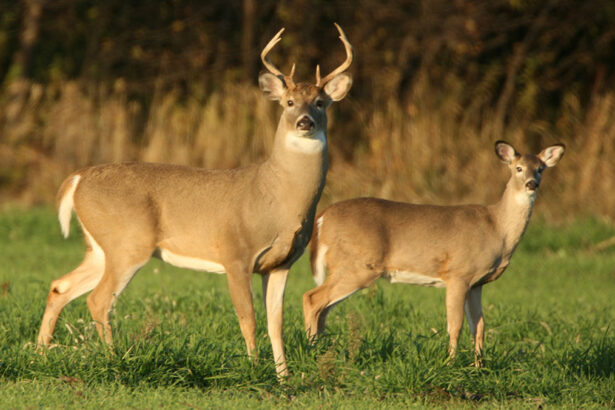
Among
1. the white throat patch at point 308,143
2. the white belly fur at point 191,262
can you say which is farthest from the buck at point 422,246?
the white throat patch at point 308,143

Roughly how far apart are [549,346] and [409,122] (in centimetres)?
728

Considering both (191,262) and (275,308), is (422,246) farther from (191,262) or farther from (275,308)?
(191,262)

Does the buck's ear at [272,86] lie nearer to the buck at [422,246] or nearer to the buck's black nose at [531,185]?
the buck at [422,246]

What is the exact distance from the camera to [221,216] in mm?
5719

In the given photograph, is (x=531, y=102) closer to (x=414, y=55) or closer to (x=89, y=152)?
(x=414, y=55)

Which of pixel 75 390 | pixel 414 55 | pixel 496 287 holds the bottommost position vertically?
pixel 496 287

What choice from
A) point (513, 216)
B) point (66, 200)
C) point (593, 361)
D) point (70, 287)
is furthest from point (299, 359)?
point (513, 216)

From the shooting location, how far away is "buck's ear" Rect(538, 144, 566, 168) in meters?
7.34

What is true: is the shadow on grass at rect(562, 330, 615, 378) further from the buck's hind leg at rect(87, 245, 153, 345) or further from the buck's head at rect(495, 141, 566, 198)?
the buck's hind leg at rect(87, 245, 153, 345)

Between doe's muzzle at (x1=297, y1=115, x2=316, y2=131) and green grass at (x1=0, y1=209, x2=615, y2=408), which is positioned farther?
doe's muzzle at (x1=297, y1=115, x2=316, y2=131)

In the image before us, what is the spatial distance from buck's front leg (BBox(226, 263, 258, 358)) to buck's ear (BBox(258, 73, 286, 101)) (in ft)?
3.84

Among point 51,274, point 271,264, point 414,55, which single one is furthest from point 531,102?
point 271,264

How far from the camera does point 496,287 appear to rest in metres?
9.52

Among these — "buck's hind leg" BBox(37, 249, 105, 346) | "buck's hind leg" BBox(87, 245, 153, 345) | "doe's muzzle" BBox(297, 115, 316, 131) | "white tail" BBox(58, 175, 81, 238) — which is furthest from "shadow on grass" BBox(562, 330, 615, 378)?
"white tail" BBox(58, 175, 81, 238)
